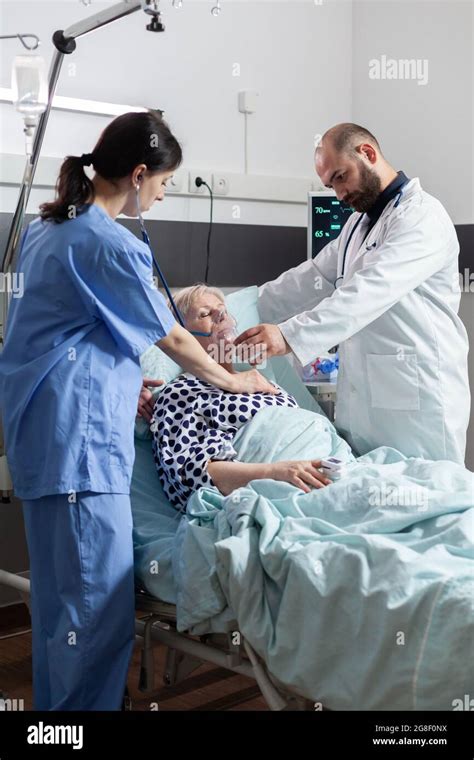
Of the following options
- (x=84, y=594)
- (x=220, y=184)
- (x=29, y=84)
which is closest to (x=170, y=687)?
(x=84, y=594)

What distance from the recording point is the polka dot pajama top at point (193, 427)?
2.13 metres

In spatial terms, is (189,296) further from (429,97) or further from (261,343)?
(429,97)

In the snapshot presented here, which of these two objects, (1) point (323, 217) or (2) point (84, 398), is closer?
(2) point (84, 398)

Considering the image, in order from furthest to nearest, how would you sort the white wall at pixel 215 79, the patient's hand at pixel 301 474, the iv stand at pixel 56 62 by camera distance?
the white wall at pixel 215 79 < the iv stand at pixel 56 62 < the patient's hand at pixel 301 474

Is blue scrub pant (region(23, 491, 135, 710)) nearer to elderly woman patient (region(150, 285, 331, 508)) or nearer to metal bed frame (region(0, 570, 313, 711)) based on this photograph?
metal bed frame (region(0, 570, 313, 711))

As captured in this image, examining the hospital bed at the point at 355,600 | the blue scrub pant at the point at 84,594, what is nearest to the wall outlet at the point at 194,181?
the hospital bed at the point at 355,600

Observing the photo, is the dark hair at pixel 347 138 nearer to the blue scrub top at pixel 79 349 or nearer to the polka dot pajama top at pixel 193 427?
the polka dot pajama top at pixel 193 427

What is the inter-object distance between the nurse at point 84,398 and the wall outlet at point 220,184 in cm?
156

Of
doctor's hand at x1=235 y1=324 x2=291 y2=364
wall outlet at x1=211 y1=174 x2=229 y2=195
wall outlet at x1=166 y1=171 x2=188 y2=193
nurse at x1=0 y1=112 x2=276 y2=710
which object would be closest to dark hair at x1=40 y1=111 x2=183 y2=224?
nurse at x1=0 y1=112 x2=276 y2=710

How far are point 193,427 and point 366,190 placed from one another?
83 centimetres

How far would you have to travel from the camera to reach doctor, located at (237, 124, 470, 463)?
7.36 ft

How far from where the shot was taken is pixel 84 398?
A: 1.83 metres

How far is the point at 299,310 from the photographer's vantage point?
111 inches
